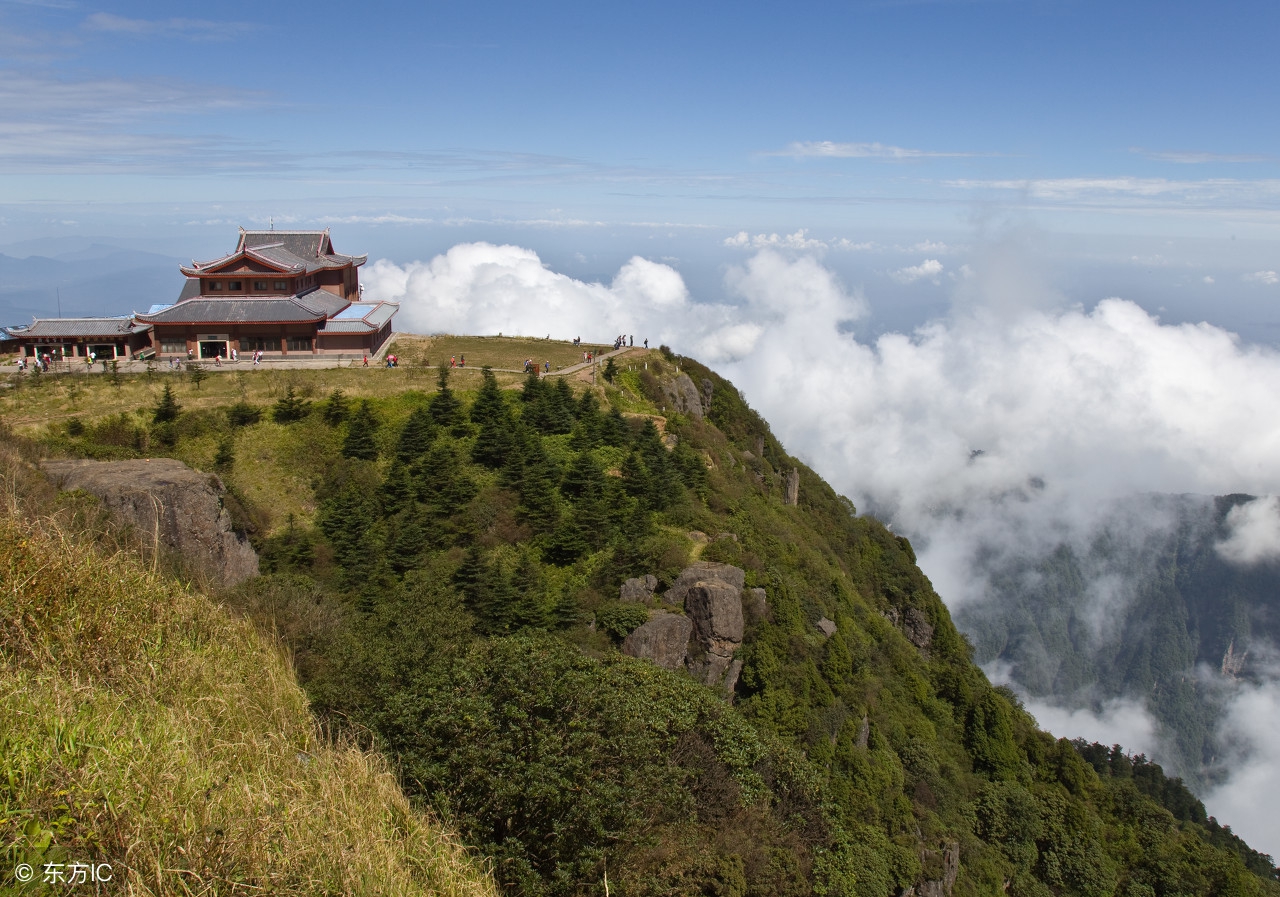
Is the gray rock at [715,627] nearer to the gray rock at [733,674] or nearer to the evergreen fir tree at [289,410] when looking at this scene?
the gray rock at [733,674]

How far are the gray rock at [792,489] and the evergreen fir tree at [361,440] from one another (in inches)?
1099

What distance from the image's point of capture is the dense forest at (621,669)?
42.3 ft

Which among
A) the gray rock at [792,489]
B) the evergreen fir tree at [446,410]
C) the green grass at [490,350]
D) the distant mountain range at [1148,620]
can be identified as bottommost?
the distant mountain range at [1148,620]

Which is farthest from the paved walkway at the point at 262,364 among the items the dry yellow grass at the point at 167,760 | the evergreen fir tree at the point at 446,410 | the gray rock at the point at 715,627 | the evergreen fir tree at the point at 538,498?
the dry yellow grass at the point at 167,760

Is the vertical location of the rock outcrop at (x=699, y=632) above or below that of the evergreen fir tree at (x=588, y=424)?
below

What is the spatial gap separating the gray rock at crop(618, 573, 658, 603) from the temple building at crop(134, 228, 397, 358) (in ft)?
83.9

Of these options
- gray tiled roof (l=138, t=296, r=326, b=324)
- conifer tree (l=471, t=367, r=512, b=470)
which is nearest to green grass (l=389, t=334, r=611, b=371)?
gray tiled roof (l=138, t=296, r=326, b=324)

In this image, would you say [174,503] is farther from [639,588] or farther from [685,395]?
[685,395]

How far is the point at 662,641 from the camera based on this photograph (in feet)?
81.6

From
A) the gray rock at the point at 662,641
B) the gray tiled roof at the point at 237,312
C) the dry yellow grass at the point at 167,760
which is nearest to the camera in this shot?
the dry yellow grass at the point at 167,760

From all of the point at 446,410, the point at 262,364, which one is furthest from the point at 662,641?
the point at 262,364

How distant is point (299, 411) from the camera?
35.8 meters

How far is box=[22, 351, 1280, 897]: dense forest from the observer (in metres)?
12.9

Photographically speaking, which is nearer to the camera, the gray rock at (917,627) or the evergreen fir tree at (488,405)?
the evergreen fir tree at (488,405)
